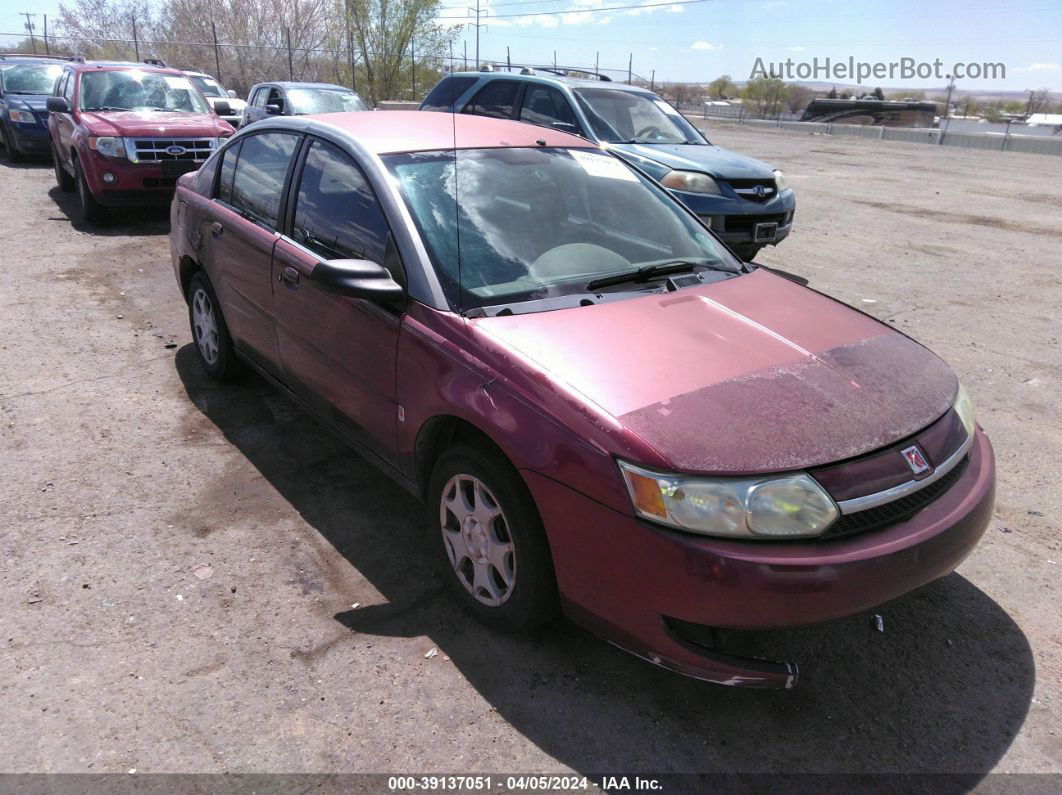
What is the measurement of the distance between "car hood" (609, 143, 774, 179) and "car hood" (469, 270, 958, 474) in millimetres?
5064

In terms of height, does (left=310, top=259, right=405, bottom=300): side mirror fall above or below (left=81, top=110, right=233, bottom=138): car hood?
below

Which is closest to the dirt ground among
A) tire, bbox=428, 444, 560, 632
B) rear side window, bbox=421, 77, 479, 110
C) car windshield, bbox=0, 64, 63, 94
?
tire, bbox=428, 444, 560, 632

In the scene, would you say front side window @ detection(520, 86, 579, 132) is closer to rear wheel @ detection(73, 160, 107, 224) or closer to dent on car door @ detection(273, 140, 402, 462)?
rear wheel @ detection(73, 160, 107, 224)

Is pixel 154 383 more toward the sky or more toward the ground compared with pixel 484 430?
more toward the ground

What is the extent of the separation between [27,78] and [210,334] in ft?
43.1

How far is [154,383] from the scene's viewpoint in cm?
517

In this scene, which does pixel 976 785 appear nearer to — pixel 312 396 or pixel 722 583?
pixel 722 583

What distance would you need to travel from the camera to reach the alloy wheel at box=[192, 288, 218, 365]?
16.2 feet

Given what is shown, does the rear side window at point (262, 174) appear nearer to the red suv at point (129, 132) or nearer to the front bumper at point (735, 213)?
the front bumper at point (735, 213)

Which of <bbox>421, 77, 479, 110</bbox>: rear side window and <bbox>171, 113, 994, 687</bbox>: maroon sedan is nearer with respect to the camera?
<bbox>171, 113, 994, 687</bbox>: maroon sedan

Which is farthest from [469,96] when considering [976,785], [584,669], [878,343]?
[976,785]

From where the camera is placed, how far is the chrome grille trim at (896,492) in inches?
94.4

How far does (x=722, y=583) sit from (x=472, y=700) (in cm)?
97

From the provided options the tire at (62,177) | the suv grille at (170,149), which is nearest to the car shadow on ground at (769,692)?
the suv grille at (170,149)
